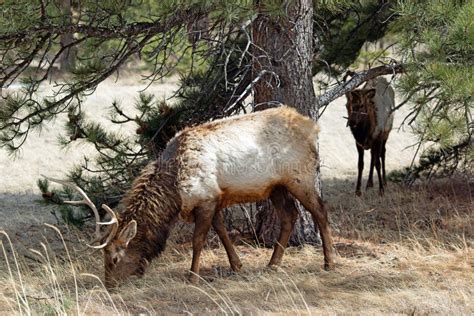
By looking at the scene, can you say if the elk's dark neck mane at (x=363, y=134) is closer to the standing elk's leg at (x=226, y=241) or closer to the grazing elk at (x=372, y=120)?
the grazing elk at (x=372, y=120)

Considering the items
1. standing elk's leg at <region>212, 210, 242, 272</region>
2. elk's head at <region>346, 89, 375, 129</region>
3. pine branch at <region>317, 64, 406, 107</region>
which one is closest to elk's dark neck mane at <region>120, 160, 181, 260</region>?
standing elk's leg at <region>212, 210, 242, 272</region>

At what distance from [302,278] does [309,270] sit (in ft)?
1.41

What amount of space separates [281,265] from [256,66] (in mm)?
2114

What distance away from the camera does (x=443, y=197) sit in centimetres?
1146

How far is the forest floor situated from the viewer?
656cm

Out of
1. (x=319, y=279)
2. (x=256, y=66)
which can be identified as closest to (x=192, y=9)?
(x=256, y=66)

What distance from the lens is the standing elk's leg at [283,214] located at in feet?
26.6

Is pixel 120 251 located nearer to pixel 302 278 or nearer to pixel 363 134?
pixel 302 278

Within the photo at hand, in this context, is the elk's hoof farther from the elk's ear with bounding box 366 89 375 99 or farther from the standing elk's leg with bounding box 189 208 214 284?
the elk's ear with bounding box 366 89 375 99

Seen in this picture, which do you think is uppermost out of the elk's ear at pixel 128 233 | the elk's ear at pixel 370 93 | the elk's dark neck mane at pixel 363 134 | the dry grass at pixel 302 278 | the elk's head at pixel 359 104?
the elk's ear at pixel 370 93

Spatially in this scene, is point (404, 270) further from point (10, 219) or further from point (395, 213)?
point (10, 219)

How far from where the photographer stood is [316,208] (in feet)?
26.3

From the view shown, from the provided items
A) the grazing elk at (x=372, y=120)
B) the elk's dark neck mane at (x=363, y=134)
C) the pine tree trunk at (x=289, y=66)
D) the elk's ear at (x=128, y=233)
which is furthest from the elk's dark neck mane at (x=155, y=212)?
the elk's dark neck mane at (x=363, y=134)

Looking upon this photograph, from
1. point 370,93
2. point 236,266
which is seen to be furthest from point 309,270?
point 370,93
